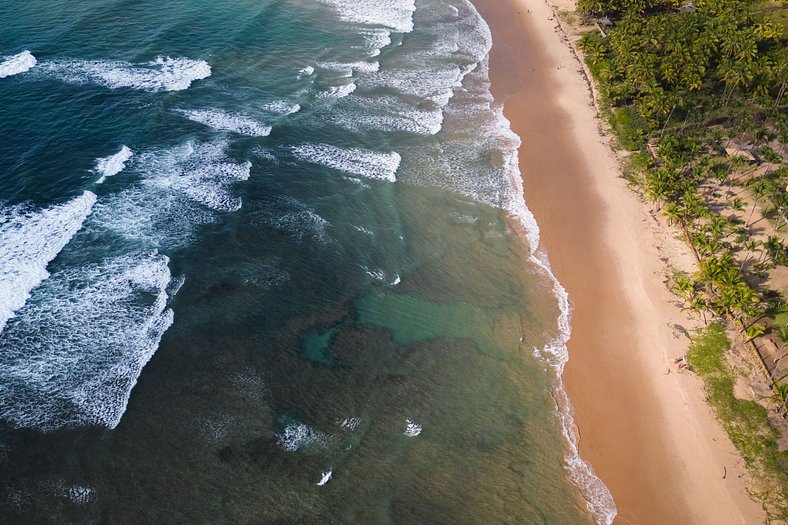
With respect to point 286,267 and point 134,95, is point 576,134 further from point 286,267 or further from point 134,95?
point 134,95

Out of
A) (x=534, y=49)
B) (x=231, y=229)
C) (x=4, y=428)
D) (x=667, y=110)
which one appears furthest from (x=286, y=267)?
(x=534, y=49)

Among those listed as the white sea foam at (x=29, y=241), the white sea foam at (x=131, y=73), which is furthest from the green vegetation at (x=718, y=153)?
the white sea foam at (x=29, y=241)

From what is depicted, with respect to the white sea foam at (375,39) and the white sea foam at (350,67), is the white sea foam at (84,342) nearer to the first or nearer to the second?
the white sea foam at (350,67)

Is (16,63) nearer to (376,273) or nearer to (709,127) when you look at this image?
(376,273)

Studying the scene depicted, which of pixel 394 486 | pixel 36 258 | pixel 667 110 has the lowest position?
pixel 394 486

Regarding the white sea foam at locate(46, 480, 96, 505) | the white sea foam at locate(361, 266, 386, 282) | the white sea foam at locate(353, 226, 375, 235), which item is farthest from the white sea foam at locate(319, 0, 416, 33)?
the white sea foam at locate(46, 480, 96, 505)
